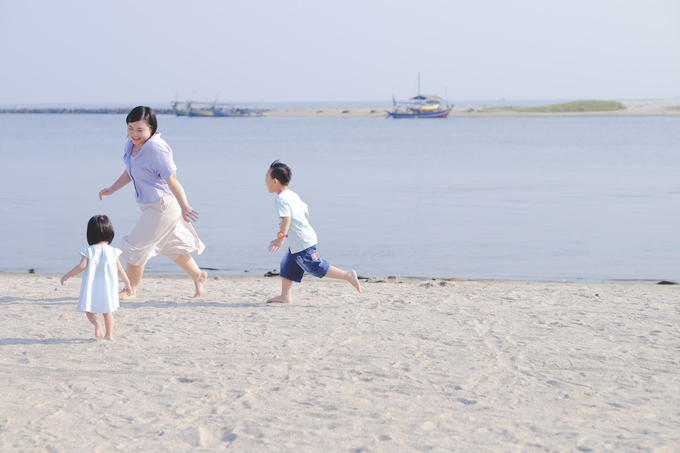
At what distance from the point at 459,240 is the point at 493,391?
8.18 m

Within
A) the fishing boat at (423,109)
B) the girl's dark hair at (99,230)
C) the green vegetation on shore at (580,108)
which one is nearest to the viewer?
the girl's dark hair at (99,230)

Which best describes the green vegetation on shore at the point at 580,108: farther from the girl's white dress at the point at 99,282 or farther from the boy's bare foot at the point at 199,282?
the girl's white dress at the point at 99,282

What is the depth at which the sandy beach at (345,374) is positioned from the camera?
155 inches

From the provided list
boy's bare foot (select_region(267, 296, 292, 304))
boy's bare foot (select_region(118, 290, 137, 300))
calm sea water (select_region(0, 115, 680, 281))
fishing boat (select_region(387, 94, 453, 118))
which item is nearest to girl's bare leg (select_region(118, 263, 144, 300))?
boy's bare foot (select_region(118, 290, 137, 300))

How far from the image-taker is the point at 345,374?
16.1ft

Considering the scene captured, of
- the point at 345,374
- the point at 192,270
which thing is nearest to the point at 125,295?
the point at 192,270

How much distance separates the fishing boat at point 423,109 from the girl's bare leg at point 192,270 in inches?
4371

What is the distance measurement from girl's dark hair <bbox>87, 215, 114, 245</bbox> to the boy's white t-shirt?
151 cm

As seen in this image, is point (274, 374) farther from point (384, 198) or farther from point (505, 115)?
point (505, 115)

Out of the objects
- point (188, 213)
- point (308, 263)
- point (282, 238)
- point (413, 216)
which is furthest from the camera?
point (413, 216)

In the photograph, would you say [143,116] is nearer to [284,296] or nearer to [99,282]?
[99,282]

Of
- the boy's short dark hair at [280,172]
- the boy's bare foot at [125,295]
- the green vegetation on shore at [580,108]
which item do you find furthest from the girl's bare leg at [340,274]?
the green vegetation on shore at [580,108]

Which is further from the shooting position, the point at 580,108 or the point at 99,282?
the point at 580,108

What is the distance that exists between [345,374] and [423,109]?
11622 cm
